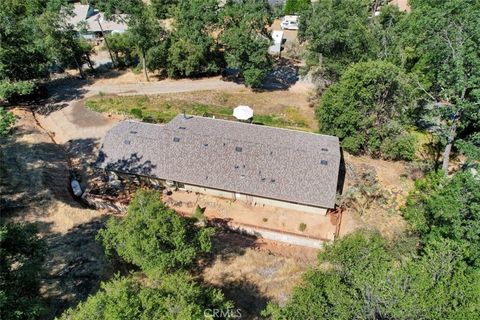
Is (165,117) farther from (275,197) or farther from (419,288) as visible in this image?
(419,288)

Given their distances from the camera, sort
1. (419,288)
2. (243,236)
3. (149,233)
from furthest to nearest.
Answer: (243,236)
(149,233)
(419,288)

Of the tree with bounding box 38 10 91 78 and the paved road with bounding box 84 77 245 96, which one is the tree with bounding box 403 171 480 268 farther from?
the tree with bounding box 38 10 91 78

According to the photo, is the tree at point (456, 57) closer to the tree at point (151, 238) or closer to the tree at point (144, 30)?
the tree at point (151, 238)

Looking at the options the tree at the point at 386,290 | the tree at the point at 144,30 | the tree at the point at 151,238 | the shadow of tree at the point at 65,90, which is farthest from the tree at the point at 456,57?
the shadow of tree at the point at 65,90

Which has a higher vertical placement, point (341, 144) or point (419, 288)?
point (419, 288)

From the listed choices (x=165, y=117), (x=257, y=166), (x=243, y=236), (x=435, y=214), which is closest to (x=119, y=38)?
(x=165, y=117)

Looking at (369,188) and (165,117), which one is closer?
(369,188)

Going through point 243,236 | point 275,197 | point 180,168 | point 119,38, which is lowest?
point 243,236

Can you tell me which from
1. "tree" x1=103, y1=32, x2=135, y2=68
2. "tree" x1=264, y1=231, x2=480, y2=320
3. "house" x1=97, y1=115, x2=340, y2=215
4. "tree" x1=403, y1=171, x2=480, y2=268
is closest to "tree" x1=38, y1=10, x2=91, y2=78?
"tree" x1=103, y1=32, x2=135, y2=68
